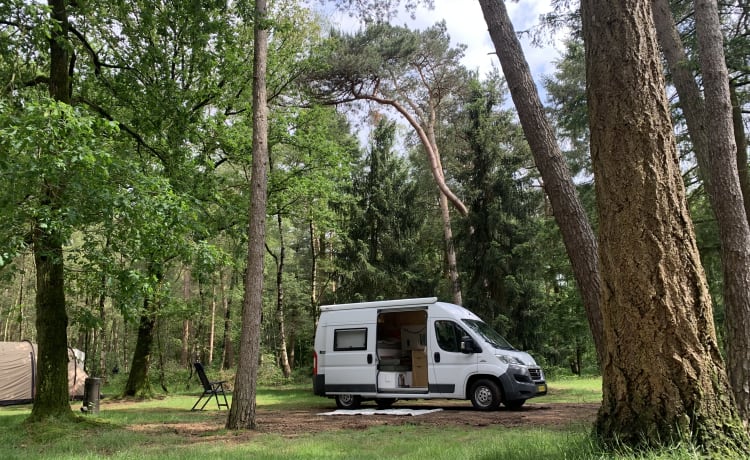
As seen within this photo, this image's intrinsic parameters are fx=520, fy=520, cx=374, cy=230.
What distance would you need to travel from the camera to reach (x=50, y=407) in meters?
8.11

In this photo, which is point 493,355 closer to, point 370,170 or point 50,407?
point 50,407

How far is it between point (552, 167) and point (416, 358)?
7.29 metres

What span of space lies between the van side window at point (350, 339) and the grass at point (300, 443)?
10.7ft

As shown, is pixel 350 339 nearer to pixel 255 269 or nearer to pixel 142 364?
pixel 255 269

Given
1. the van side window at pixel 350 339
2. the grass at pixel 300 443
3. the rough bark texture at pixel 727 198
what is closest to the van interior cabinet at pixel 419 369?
the van side window at pixel 350 339

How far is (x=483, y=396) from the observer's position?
385 inches

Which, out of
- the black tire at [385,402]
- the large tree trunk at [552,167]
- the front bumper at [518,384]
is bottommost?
the black tire at [385,402]

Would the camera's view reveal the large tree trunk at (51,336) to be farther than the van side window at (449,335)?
No

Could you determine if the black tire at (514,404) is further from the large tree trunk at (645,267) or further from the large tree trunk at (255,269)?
the large tree trunk at (645,267)

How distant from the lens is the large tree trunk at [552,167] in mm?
4883

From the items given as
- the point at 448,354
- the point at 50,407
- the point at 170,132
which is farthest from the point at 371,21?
the point at 50,407

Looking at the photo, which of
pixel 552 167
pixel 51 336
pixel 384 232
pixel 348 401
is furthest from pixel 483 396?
pixel 384 232

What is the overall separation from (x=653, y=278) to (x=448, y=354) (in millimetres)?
7045

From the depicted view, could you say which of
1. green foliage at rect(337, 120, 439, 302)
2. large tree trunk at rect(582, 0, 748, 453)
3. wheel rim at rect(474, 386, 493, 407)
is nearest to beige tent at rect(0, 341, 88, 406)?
green foliage at rect(337, 120, 439, 302)
